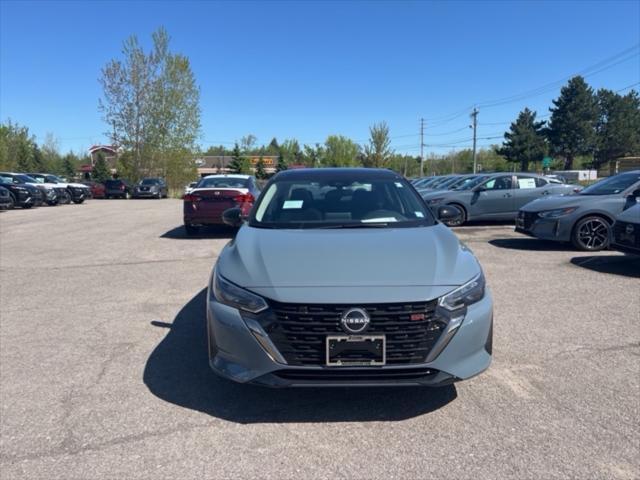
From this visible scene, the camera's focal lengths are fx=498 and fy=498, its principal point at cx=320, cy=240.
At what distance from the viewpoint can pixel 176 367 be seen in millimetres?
3992

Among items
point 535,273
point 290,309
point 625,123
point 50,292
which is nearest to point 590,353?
point 290,309

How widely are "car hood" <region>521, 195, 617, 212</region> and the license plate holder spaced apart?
7.67 m

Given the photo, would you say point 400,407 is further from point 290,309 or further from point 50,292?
point 50,292

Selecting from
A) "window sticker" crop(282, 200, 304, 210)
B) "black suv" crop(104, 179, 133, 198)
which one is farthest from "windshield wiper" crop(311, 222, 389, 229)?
"black suv" crop(104, 179, 133, 198)

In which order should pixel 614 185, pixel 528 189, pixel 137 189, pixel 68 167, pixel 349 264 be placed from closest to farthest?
1. pixel 349 264
2. pixel 614 185
3. pixel 528 189
4. pixel 137 189
5. pixel 68 167

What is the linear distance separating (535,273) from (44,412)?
648cm

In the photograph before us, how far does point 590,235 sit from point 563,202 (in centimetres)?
76

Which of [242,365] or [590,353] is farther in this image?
[590,353]

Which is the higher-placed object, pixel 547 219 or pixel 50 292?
pixel 547 219

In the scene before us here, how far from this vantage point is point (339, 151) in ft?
277

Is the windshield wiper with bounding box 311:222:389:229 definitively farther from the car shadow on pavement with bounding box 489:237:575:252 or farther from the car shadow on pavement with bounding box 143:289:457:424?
the car shadow on pavement with bounding box 489:237:575:252

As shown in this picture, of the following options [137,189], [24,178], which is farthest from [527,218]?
[137,189]

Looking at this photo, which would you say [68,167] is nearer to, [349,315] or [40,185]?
[40,185]

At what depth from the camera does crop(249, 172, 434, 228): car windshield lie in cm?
425
